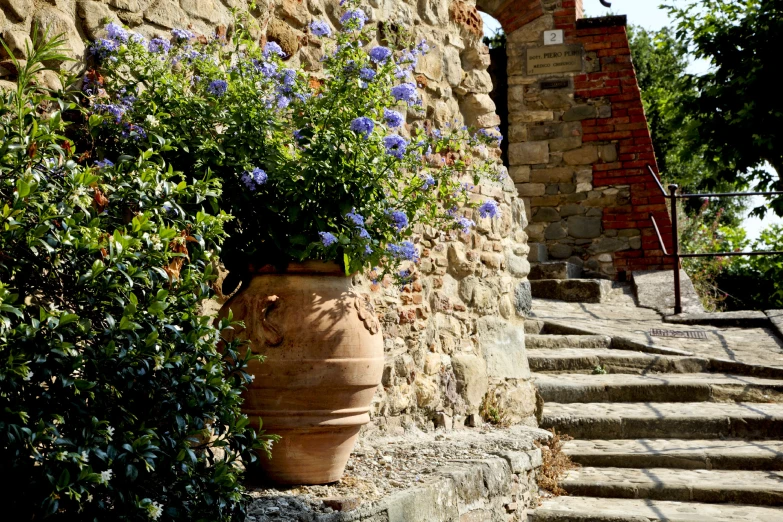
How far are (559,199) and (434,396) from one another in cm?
531

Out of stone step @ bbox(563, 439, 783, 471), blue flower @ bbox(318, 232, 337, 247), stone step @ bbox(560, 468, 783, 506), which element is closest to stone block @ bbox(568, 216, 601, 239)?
stone step @ bbox(563, 439, 783, 471)

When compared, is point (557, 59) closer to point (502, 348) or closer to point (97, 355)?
point (502, 348)

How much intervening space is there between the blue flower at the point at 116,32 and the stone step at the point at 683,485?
2974mm

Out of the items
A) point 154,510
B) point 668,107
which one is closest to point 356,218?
point 154,510

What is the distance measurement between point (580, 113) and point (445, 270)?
5.20 metres

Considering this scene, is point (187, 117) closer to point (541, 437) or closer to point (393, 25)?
point (393, 25)

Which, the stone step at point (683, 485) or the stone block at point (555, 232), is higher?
the stone block at point (555, 232)

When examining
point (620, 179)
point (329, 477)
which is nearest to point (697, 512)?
point (329, 477)

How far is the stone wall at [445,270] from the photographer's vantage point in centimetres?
351

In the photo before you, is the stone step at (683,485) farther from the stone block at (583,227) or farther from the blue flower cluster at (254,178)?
the stone block at (583,227)

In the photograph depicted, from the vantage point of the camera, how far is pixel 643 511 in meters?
4.04

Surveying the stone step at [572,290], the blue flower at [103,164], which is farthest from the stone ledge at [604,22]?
the blue flower at [103,164]

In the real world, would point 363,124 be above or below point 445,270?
above

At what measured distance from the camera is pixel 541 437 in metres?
4.48
